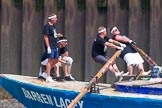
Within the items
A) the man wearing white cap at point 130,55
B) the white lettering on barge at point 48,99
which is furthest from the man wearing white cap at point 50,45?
the man wearing white cap at point 130,55

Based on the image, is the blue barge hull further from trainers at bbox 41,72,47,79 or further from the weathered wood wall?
the weathered wood wall

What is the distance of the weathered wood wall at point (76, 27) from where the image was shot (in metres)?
17.9

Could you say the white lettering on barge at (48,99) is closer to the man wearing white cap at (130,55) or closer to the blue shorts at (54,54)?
the blue shorts at (54,54)

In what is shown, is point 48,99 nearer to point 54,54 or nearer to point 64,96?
point 64,96

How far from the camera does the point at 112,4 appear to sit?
18.1m

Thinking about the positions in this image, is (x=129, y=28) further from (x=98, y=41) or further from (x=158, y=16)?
(x=98, y=41)

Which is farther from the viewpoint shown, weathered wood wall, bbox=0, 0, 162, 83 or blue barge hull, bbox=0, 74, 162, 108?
weathered wood wall, bbox=0, 0, 162, 83

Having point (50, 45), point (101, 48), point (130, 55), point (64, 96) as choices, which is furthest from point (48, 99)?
point (130, 55)

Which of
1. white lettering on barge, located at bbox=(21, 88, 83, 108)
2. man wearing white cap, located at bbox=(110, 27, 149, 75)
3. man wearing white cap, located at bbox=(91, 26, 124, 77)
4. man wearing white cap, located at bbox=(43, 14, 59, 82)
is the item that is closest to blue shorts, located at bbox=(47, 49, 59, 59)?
man wearing white cap, located at bbox=(43, 14, 59, 82)

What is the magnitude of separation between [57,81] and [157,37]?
179 inches

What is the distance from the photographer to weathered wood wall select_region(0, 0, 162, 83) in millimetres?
17938

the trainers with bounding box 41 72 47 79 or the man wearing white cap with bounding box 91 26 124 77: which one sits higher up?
the man wearing white cap with bounding box 91 26 124 77

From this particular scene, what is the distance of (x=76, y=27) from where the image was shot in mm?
18703

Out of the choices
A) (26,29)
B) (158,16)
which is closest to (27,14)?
(26,29)
